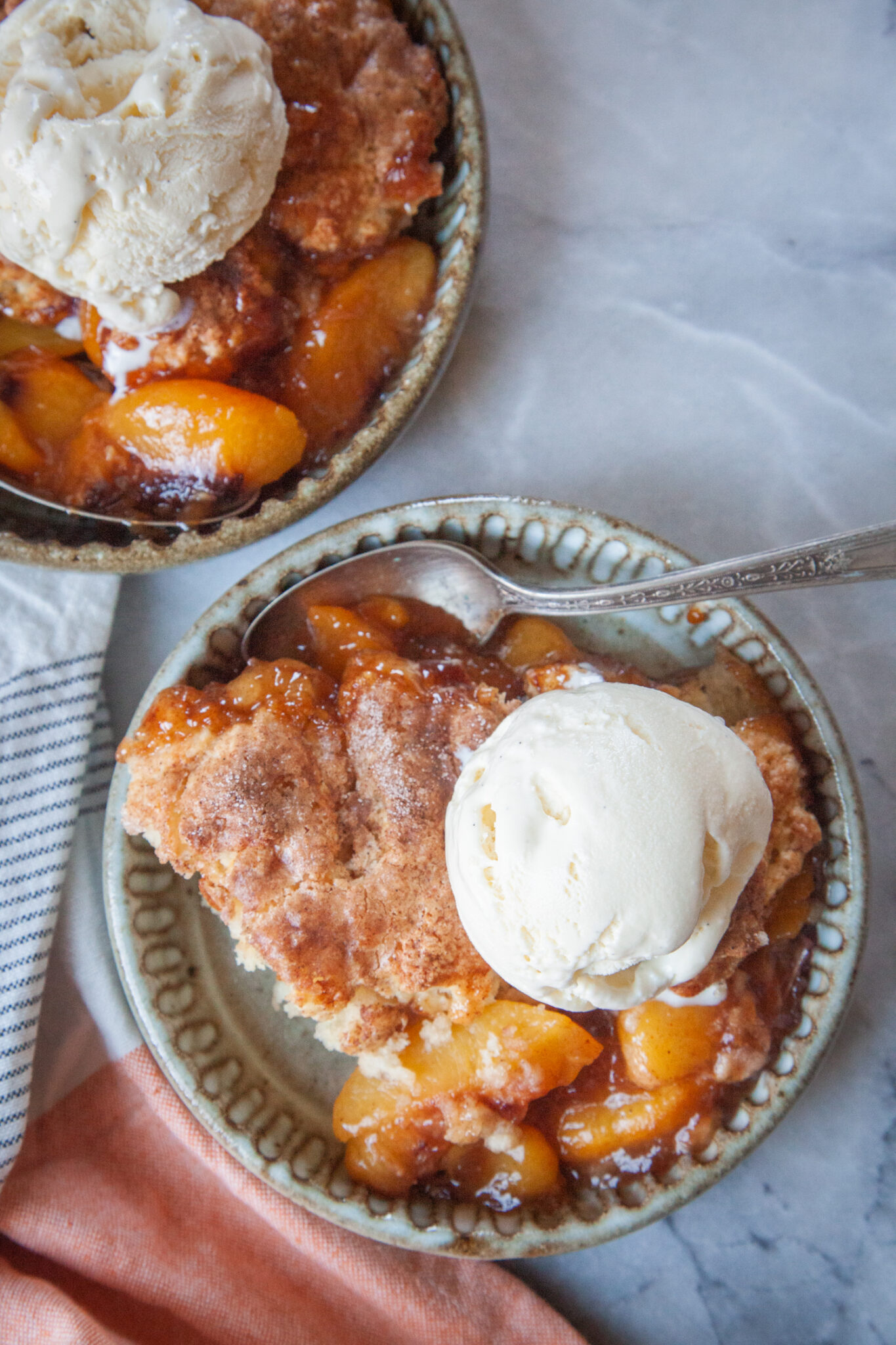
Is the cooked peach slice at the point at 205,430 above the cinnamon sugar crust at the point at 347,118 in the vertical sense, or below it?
below

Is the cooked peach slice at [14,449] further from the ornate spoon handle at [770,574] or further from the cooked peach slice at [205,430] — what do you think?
the ornate spoon handle at [770,574]

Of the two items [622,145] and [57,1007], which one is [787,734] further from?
[57,1007]

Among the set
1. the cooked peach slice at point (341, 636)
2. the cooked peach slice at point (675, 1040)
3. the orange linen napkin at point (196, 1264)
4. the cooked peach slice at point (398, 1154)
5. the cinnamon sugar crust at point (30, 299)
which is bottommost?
the orange linen napkin at point (196, 1264)

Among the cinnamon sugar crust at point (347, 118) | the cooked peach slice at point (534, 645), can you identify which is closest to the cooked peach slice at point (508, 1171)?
the cooked peach slice at point (534, 645)

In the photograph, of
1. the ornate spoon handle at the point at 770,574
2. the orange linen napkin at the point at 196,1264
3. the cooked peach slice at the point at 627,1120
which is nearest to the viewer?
the ornate spoon handle at the point at 770,574

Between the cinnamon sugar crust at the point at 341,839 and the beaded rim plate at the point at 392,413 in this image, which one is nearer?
the cinnamon sugar crust at the point at 341,839

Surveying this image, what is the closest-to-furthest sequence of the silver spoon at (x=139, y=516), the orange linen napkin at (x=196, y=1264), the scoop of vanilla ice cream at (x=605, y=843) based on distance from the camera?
the scoop of vanilla ice cream at (x=605, y=843)
the silver spoon at (x=139, y=516)
the orange linen napkin at (x=196, y=1264)

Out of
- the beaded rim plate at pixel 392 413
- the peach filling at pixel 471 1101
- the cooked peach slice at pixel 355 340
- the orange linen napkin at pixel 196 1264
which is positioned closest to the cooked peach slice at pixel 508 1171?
the peach filling at pixel 471 1101
